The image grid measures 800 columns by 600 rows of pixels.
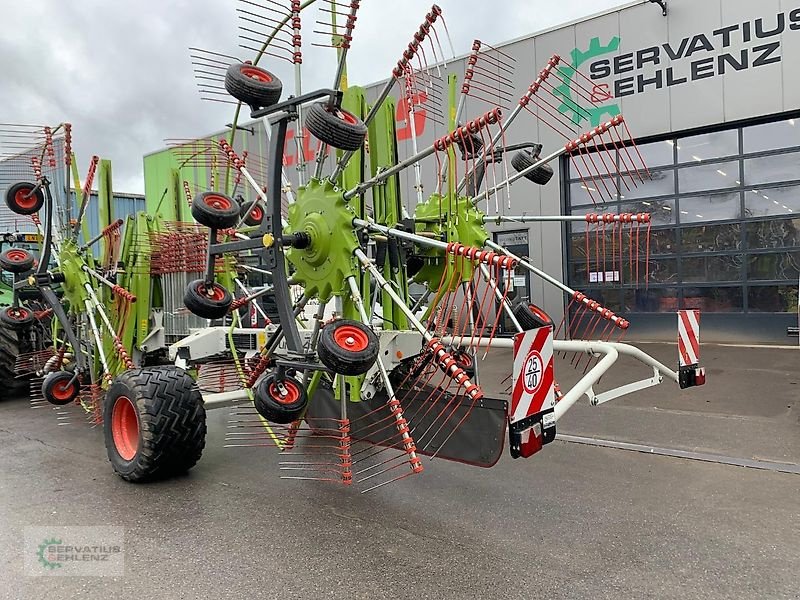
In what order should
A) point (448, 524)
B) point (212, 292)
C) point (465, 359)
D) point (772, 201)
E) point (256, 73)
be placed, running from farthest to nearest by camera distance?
1. point (772, 201)
2. point (465, 359)
3. point (212, 292)
4. point (256, 73)
5. point (448, 524)

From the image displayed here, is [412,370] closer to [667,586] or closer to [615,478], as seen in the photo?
[615,478]

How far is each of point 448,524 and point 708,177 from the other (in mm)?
10151

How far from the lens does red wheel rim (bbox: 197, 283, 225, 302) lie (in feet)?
14.5

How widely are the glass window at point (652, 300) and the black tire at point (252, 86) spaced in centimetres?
973

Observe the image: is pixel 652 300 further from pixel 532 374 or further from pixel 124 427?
pixel 124 427

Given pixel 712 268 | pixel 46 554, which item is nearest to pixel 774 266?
pixel 712 268

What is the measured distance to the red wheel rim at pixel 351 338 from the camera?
10.9 ft

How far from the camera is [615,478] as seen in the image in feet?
14.9

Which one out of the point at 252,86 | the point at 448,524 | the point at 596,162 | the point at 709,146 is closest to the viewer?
the point at 448,524

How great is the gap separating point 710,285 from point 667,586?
9.90 m

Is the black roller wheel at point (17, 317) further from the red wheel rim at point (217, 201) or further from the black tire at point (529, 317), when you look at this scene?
the black tire at point (529, 317)

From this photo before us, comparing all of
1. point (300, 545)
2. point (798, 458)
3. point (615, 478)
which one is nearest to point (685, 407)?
point (798, 458)

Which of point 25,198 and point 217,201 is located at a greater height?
point 25,198

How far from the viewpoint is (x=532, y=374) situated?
3.17m
